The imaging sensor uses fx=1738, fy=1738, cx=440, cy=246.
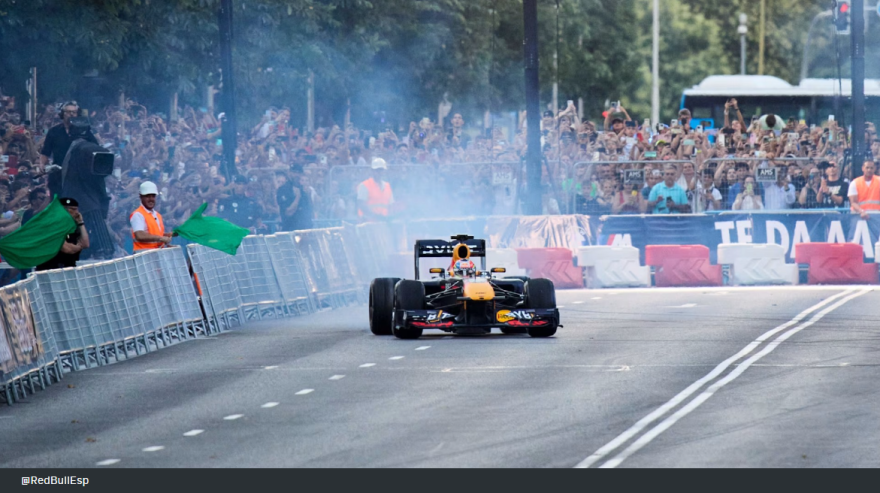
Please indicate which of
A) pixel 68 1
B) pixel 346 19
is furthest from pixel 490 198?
pixel 346 19

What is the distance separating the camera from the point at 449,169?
109ft

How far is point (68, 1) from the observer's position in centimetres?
3105

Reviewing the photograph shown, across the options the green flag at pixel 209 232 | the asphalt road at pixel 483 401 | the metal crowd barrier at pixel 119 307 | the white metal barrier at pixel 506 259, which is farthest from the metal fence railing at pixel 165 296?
the white metal barrier at pixel 506 259

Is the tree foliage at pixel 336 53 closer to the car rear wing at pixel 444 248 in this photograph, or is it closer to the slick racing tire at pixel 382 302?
the car rear wing at pixel 444 248

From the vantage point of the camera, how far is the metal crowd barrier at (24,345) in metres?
15.3

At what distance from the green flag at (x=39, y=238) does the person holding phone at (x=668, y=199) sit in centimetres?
1404

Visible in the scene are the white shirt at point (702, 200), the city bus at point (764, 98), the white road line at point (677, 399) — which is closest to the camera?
the white road line at point (677, 399)

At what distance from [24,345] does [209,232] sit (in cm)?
578

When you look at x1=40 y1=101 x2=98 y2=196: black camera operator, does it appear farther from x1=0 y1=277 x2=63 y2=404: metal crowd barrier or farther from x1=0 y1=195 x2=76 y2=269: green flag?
x1=0 y1=277 x2=63 y2=404: metal crowd barrier

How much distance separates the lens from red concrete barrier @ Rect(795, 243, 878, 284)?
28.2 m

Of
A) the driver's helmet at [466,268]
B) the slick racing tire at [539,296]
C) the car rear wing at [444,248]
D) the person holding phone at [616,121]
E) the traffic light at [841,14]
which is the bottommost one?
the slick racing tire at [539,296]

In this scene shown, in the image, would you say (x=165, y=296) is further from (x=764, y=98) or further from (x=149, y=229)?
(x=764, y=98)

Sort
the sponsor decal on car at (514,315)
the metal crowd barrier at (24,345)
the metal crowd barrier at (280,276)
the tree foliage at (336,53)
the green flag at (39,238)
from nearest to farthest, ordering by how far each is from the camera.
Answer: the metal crowd barrier at (24,345), the green flag at (39,238), the sponsor decal on car at (514,315), the metal crowd barrier at (280,276), the tree foliage at (336,53)

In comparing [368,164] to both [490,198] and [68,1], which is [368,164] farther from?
[68,1]
